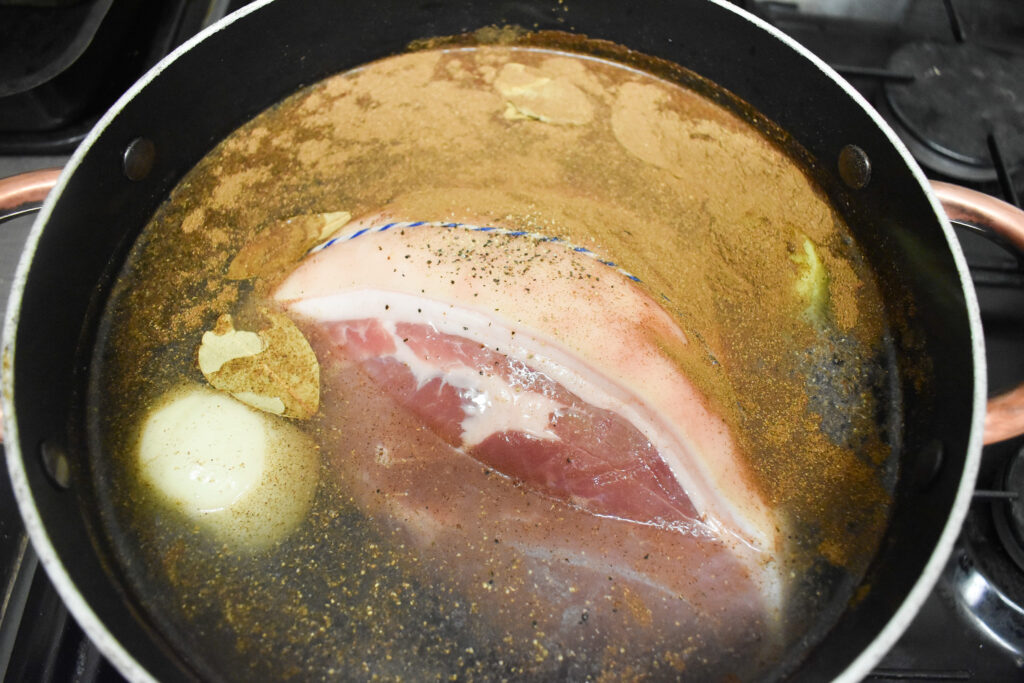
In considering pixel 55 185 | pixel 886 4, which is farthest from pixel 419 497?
pixel 886 4

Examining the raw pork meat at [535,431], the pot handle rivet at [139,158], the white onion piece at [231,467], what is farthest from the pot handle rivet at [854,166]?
the pot handle rivet at [139,158]

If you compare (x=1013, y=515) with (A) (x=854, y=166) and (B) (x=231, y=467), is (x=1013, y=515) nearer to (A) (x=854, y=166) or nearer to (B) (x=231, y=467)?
(A) (x=854, y=166)

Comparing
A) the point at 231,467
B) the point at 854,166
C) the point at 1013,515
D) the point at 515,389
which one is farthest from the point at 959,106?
the point at 231,467

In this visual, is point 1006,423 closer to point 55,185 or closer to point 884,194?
point 884,194

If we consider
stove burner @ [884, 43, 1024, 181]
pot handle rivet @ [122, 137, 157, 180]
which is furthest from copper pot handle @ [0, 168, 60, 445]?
stove burner @ [884, 43, 1024, 181]

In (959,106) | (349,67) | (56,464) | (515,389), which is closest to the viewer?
(56,464)

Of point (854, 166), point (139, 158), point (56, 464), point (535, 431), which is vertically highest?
point (854, 166)
